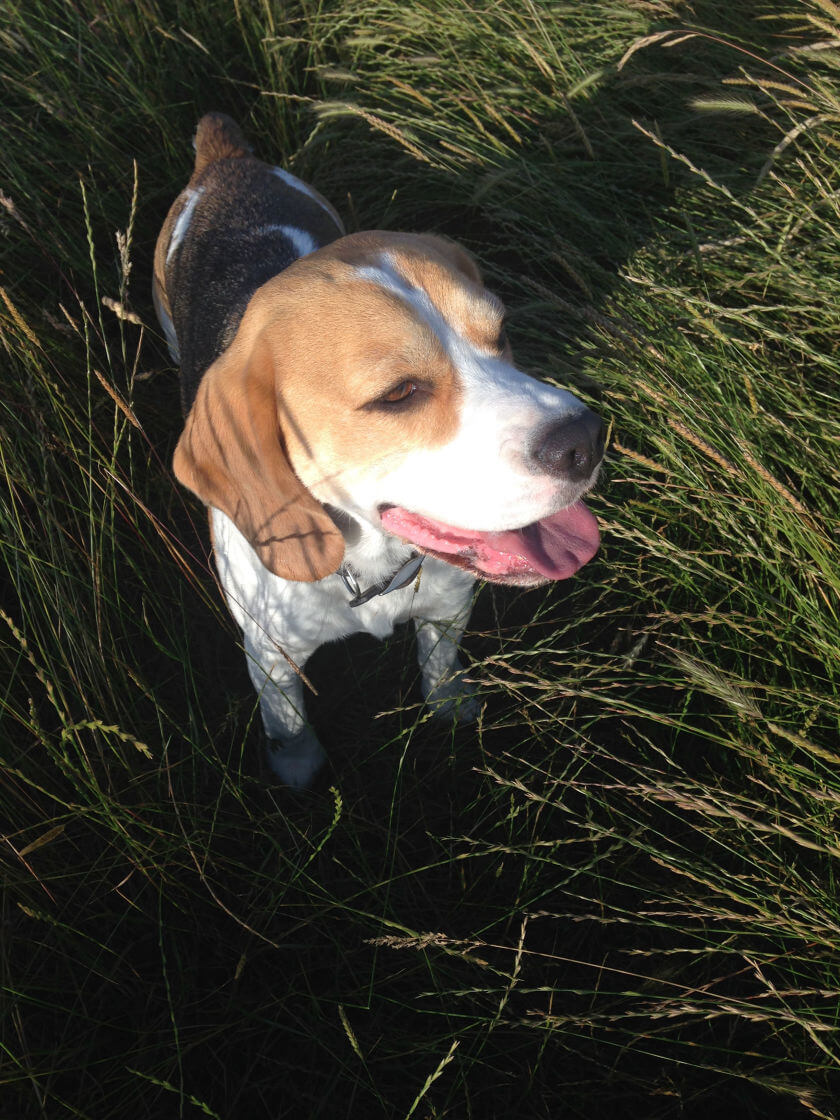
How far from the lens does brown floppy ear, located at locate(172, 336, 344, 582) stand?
2086mm

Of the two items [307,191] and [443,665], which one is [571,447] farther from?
[307,191]

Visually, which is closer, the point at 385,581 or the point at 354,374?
the point at 354,374

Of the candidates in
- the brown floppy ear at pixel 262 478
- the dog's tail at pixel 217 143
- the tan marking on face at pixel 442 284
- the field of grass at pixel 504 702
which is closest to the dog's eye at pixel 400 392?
the tan marking on face at pixel 442 284

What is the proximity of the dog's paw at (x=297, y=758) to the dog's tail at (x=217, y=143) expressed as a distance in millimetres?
2515

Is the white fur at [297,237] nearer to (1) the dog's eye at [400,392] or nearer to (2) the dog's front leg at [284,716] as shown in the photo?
(1) the dog's eye at [400,392]

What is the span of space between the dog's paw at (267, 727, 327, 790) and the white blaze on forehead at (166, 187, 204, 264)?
7.05ft

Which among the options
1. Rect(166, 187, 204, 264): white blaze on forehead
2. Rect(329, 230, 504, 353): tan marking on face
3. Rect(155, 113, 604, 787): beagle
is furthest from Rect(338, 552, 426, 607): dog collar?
Rect(166, 187, 204, 264): white blaze on forehead

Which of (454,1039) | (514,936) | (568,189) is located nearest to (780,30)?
(568,189)

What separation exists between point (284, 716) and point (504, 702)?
82 cm

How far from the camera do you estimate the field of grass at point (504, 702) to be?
6.80 feet

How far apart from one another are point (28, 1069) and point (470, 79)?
414 cm

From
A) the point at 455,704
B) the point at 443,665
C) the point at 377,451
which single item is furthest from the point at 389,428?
the point at 455,704

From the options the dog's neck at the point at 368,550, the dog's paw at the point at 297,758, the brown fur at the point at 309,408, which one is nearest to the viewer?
the brown fur at the point at 309,408

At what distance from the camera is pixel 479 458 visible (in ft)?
6.22
